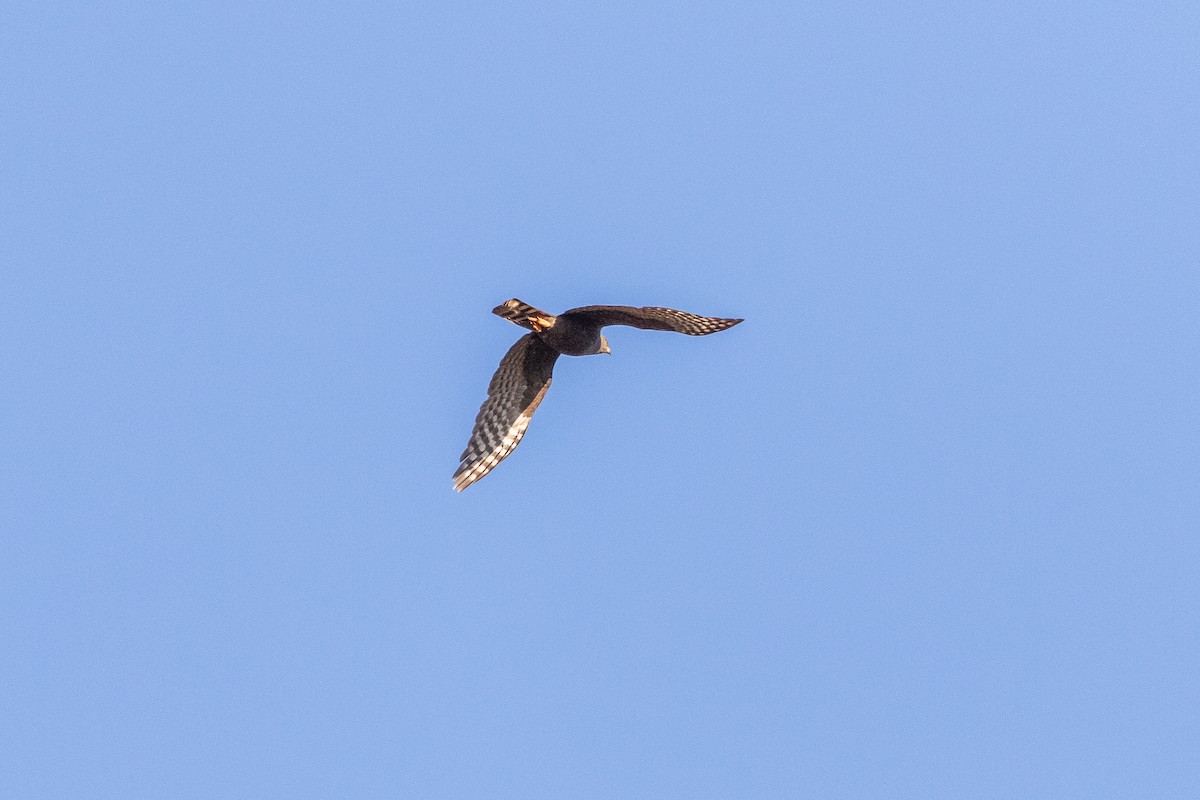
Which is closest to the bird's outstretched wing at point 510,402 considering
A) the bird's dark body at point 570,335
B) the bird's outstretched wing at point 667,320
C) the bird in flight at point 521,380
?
the bird in flight at point 521,380

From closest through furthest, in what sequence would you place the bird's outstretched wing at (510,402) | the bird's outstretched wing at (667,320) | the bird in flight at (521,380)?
the bird's outstretched wing at (667,320) → the bird in flight at (521,380) → the bird's outstretched wing at (510,402)

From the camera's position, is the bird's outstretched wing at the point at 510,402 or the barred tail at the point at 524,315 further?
the bird's outstretched wing at the point at 510,402


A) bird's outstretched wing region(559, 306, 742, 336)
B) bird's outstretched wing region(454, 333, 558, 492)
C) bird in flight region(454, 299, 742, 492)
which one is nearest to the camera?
bird's outstretched wing region(559, 306, 742, 336)

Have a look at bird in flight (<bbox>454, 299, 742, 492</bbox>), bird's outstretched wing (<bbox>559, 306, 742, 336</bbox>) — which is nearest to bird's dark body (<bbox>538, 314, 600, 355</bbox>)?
bird in flight (<bbox>454, 299, 742, 492</bbox>)

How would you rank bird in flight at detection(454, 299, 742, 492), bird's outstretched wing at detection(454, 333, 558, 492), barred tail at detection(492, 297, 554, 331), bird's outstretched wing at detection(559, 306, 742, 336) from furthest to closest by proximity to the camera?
1. bird's outstretched wing at detection(454, 333, 558, 492)
2. bird in flight at detection(454, 299, 742, 492)
3. barred tail at detection(492, 297, 554, 331)
4. bird's outstretched wing at detection(559, 306, 742, 336)

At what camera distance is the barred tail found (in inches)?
577

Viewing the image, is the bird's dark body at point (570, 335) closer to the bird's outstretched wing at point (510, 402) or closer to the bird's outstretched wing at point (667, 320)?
the bird's outstretched wing at point (510, 402)

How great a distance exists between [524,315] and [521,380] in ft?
4.69

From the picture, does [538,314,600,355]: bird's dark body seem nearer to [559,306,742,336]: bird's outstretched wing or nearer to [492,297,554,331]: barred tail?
[492,297,554,331]: barred tail

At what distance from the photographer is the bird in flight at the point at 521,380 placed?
15219 mm

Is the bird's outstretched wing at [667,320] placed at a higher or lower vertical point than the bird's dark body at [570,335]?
lower

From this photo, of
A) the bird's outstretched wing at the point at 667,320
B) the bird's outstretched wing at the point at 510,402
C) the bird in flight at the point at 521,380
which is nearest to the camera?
the bird's outstretched wing at the point at 667,320

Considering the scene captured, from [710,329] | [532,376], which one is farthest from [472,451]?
[710,329]

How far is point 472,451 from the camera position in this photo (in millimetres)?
15898
